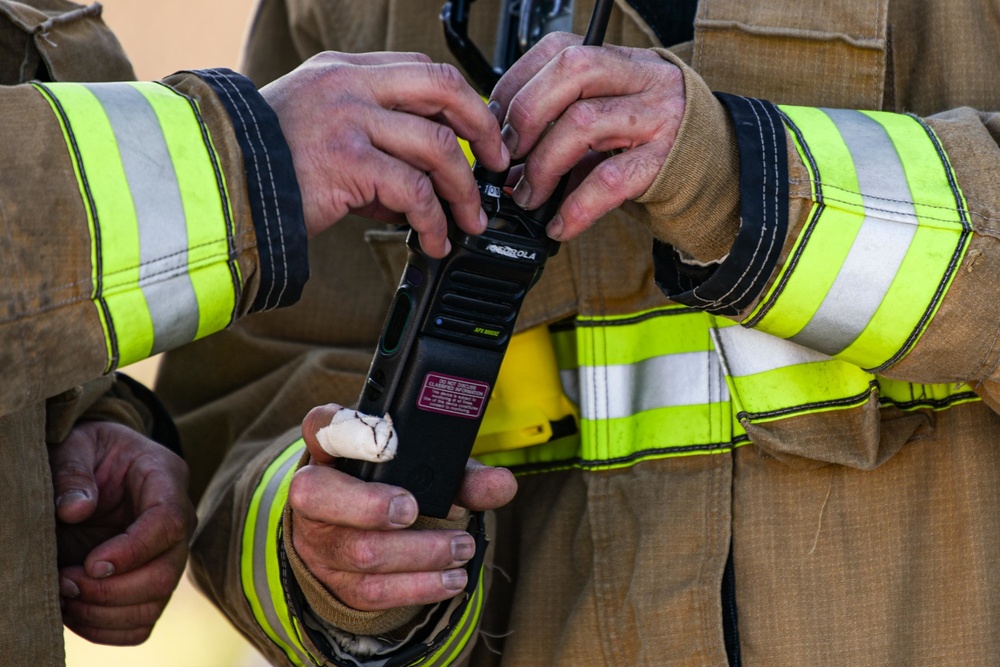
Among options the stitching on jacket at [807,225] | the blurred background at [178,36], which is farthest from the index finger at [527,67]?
the blurred background at [178,36]

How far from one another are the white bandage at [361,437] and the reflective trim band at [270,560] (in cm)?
24

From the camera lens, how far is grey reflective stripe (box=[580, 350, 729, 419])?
146cm

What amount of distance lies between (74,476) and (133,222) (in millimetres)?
618

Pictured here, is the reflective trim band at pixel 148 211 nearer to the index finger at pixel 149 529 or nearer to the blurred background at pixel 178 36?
the index finger at pixel 149 529

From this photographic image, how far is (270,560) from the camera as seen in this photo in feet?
4.93

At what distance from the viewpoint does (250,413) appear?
1917 millimetres

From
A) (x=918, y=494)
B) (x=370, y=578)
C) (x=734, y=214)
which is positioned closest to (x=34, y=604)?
(x=370, y=578)

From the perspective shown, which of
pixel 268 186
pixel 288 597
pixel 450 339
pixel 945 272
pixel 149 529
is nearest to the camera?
pixel 268 186

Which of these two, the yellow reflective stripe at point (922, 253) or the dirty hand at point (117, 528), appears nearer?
the yellow reflective stripe at point (922, 253)

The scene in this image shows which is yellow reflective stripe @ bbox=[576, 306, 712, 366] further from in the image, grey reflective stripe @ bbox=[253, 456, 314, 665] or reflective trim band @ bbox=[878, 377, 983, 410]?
grey reflective stripe @ bbox=[253, 456, 314, 665]

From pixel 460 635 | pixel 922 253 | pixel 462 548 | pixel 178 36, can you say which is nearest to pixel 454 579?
pixel 462 548

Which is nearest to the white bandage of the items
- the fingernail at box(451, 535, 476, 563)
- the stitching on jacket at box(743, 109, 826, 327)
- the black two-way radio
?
the black two-way radio

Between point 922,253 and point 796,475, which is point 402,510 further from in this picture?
point 922,253

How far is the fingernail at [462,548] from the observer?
4.48ft
